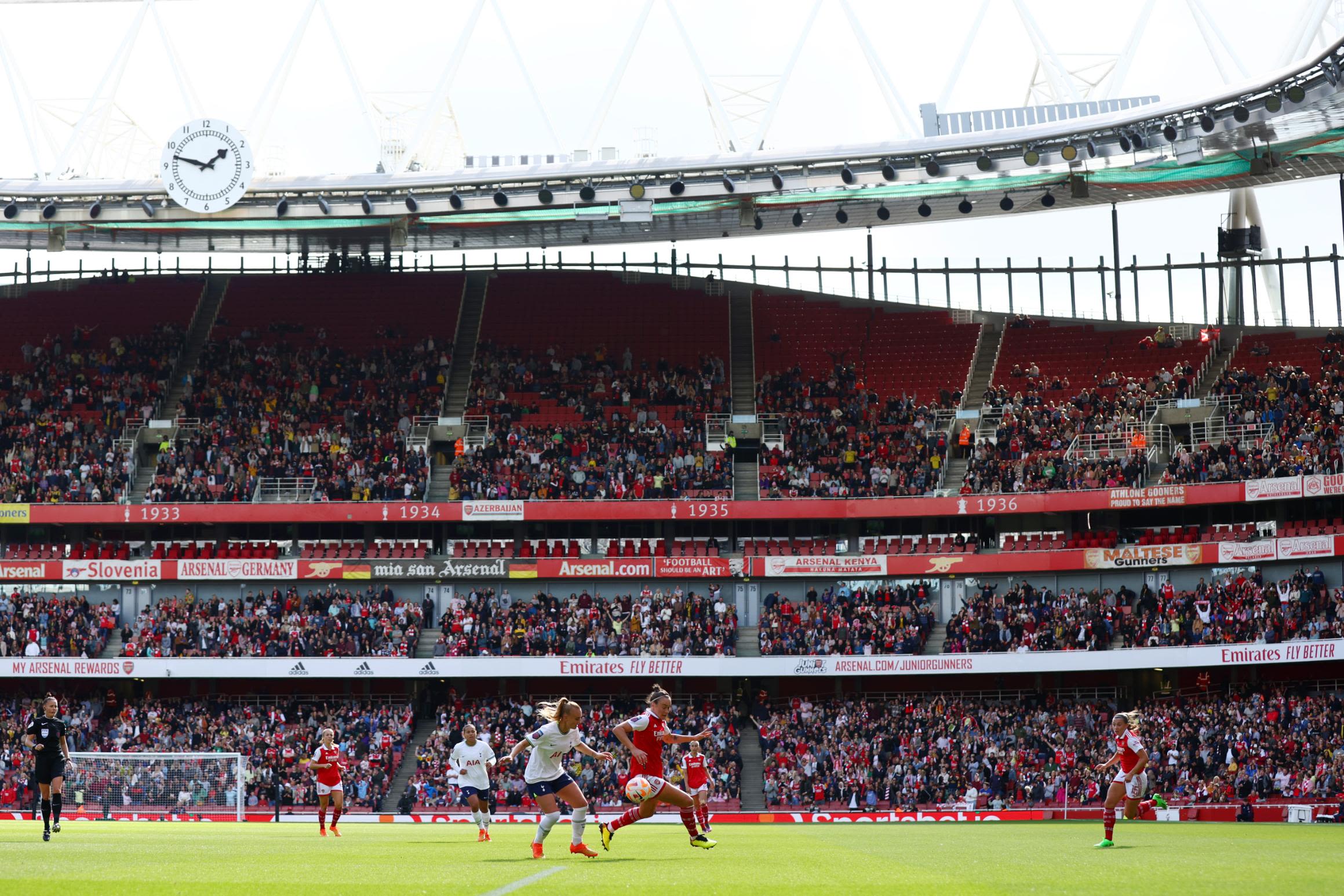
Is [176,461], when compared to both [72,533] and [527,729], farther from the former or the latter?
[527,729]

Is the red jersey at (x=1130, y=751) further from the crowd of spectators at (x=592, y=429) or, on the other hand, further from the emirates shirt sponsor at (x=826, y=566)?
the crowd of spectators at (x=592, y=429)

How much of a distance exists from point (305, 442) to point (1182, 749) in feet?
101

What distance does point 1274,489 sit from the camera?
4434 centimetres

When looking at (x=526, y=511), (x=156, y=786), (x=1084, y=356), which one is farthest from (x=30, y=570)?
(x=1084, y=356)

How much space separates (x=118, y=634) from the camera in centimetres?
4916

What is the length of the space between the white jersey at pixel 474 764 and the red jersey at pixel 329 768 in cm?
418

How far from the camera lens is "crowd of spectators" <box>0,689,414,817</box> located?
3934 cm

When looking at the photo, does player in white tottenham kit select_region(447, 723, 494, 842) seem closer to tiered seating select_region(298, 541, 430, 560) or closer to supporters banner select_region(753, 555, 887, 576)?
supporters banner select_region(753, 555, 887, 576)

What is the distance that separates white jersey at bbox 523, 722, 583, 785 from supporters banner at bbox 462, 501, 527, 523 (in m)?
32.5

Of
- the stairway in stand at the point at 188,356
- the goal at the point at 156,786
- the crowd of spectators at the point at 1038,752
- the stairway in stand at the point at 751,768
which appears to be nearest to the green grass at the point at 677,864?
the crowd of spectators at the point at 1038,752

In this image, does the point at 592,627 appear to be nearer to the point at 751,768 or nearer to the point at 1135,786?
the point at 751,768

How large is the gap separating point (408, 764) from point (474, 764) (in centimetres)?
2137

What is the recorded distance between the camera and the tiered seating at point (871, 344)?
54938 millimetres

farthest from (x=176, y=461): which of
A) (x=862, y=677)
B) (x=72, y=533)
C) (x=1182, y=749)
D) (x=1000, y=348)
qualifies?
(x=1182, y=749)
